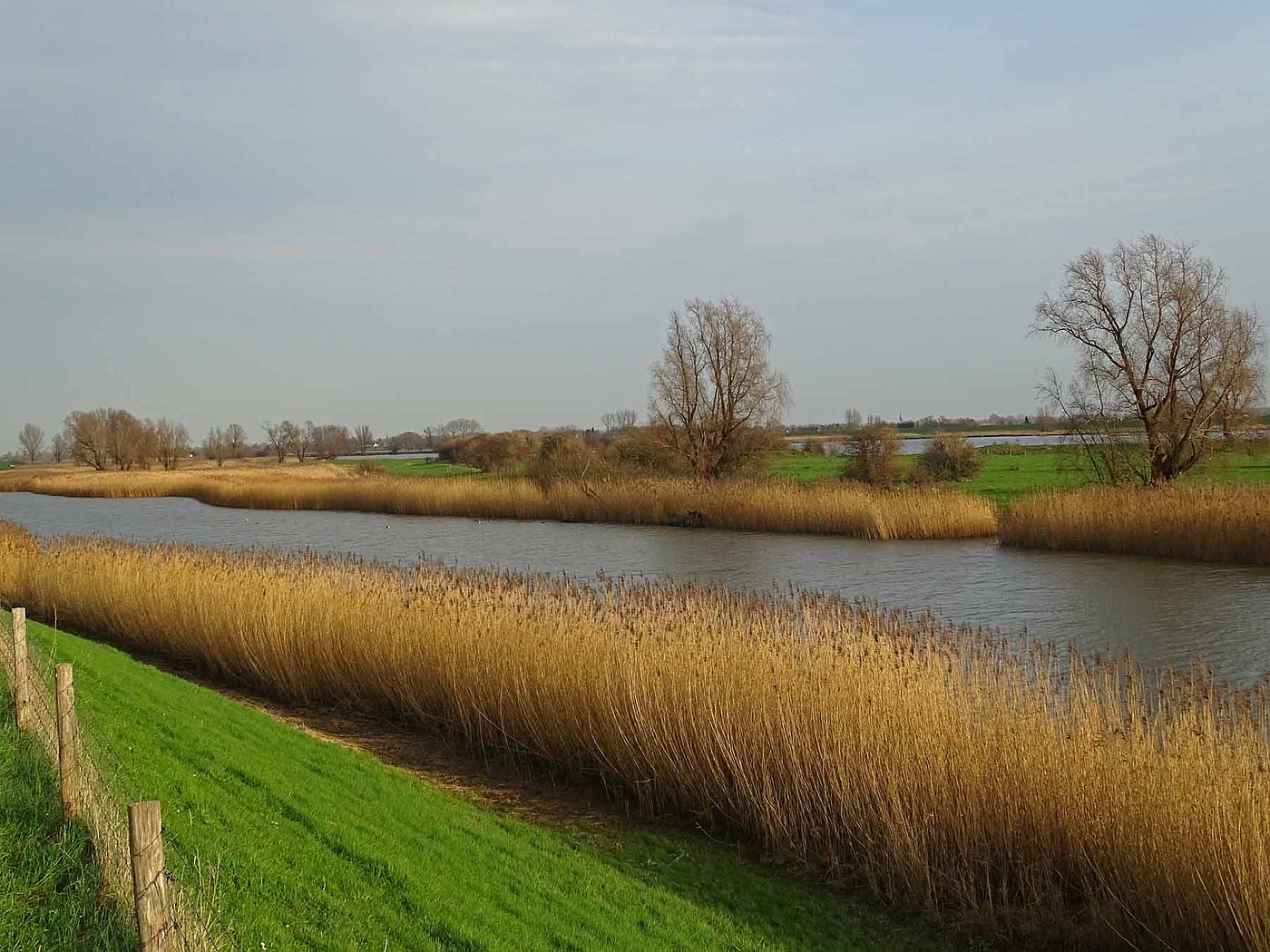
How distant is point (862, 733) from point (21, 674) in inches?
187

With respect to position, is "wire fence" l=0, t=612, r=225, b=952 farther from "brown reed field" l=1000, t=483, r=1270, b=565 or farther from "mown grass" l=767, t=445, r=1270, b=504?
"mown grass" l=767, t=445, r=1270, b=504

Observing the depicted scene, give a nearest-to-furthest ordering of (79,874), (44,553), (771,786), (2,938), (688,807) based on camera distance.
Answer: (2,938) → (79,874) → (771,786) → (688,807) → (44,553)

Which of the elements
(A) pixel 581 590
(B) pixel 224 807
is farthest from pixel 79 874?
(A) pixel 581 590

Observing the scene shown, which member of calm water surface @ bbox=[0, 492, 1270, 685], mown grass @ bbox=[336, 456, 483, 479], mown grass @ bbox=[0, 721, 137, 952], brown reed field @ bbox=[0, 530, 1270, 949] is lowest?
calm water surface @ bbox=[0, 492, 1270, 685]

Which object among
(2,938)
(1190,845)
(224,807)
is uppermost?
(2,938)

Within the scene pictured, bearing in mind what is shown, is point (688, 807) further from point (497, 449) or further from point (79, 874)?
point (497, 449)

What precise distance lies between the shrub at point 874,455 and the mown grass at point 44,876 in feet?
127

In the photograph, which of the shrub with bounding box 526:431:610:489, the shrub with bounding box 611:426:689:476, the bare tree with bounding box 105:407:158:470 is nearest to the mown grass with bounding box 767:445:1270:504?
the shrub with bounding box 611:426:689:476

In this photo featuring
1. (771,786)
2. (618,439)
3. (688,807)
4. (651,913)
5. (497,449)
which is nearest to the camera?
(651,913)

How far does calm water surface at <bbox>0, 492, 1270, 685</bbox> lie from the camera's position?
1428 centimetres

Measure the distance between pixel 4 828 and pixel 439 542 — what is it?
963 inches

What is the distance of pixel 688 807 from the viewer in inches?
292

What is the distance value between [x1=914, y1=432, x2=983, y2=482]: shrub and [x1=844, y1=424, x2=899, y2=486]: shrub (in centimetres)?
209

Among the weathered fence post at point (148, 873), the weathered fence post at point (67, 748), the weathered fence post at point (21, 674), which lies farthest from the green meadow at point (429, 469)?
the weathered fence post at point (148, 873)
